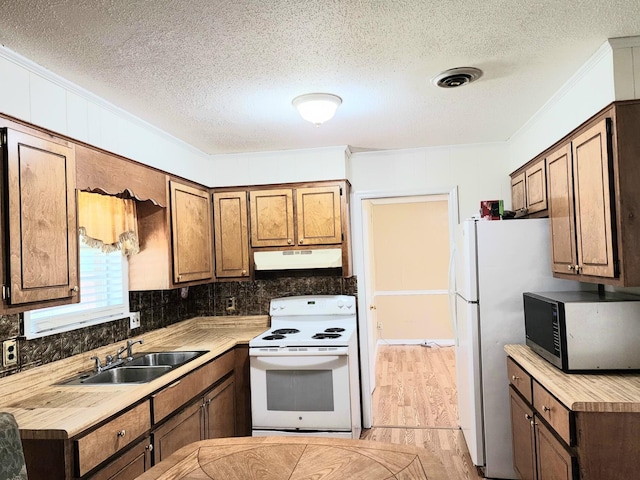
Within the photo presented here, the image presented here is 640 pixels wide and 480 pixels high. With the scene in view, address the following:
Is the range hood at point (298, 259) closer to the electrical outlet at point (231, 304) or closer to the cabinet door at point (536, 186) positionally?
the electrical outlet at point (231, 304)

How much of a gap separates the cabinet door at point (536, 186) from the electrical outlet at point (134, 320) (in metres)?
2.79

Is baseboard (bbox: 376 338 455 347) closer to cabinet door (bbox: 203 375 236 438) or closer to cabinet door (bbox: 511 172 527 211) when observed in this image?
cabinet door (bbox: 511 172 527 211)

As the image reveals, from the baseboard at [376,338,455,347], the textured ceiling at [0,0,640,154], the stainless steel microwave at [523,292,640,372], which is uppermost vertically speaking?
the textured ceiling at [0,0,640,154]

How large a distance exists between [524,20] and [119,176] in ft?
7.07

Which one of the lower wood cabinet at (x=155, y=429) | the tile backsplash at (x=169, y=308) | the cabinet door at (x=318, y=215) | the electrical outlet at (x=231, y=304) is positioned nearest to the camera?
the lower wood cabinet at (x=155, y=429)

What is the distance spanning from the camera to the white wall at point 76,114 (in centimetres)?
194

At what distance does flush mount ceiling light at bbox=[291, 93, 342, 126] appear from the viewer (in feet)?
8.33

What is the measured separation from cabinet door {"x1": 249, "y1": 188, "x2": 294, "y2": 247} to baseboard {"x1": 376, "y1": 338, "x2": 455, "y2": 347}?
362 cm

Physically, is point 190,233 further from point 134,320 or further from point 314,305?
point 314,305

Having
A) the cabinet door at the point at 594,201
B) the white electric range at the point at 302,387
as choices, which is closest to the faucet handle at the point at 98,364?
the white electric range at the point at 302,387

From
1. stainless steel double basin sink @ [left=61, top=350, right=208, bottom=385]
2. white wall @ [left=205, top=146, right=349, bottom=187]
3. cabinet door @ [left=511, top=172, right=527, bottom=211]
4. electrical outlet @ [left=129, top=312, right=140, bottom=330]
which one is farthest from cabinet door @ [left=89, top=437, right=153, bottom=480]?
cabinet door @ [left=511, top=172, right=527, bottom=211]

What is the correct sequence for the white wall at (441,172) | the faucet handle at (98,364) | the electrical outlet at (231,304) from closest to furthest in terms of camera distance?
the faucet handle at (98,364) → the white wall at (441,172) → the electrical outlet at (231,304)

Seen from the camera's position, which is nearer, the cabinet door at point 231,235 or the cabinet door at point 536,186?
the cabinet door at point 536,186

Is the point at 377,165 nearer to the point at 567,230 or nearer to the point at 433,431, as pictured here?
the point at 567,230
